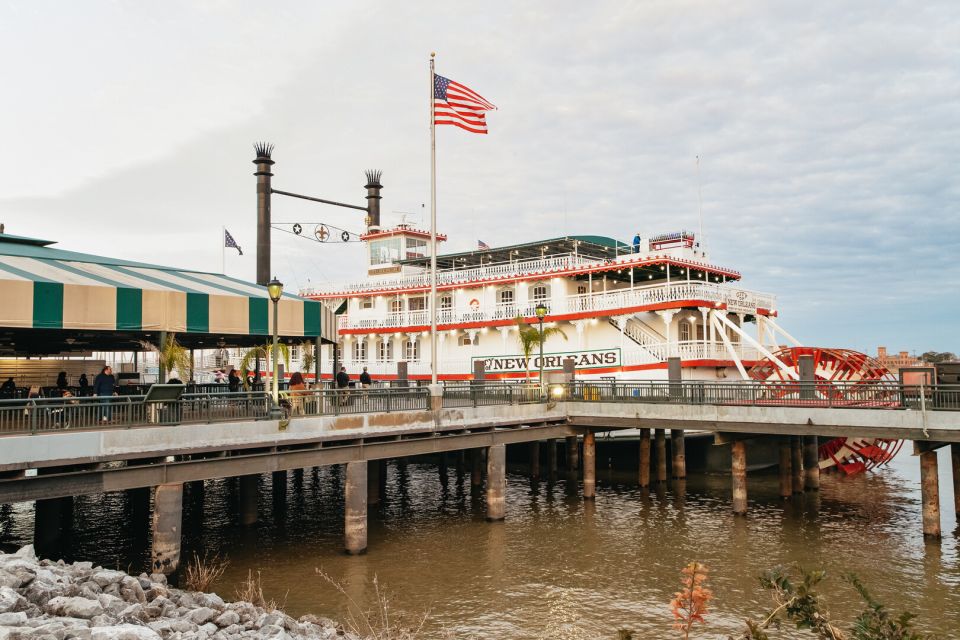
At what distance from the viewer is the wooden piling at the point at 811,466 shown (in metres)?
28.0

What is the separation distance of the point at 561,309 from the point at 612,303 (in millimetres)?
3152

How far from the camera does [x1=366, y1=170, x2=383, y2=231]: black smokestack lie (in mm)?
49406

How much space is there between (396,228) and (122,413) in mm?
32423

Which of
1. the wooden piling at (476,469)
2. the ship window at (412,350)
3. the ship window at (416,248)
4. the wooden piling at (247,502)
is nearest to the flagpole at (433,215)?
the wooden piling at (247,502)

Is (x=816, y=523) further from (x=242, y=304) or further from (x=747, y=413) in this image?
(x=242, y=304)

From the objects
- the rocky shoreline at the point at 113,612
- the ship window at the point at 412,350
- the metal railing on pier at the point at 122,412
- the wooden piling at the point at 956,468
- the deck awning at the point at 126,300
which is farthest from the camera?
the ship window at the point at 412,350

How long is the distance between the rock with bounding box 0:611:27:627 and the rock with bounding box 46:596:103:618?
2.94ft

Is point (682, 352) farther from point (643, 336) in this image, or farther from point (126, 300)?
point (126, 300)

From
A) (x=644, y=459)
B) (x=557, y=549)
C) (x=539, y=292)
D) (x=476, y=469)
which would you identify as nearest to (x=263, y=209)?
(x=539, y=292)

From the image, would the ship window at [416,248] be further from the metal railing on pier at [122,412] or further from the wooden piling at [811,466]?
the metal railing on pier at [122,412]

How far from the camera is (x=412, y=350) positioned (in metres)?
43.3

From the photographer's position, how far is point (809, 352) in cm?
3212

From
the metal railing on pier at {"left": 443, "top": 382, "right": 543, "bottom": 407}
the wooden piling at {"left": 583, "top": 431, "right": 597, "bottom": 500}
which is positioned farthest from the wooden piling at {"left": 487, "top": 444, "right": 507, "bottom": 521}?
the wooden piling at {"left": 583, "top": 431, "right": 597, "bottom": 500}

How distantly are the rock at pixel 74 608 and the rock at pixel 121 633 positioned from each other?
3.47ft
